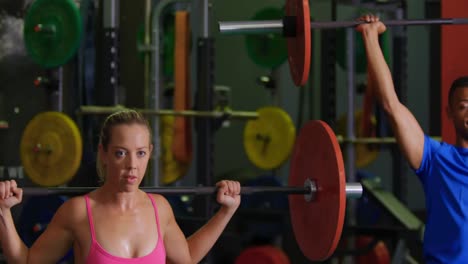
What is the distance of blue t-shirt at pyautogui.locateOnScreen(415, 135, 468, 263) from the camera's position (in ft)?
7.35

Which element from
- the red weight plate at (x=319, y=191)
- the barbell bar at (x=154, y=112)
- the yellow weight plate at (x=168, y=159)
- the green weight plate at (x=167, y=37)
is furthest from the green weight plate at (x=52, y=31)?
the red weight plate at (x=319, y=191)

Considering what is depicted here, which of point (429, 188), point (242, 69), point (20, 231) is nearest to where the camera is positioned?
point (429, 188)

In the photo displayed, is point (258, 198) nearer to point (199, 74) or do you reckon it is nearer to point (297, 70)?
point (199, 74)

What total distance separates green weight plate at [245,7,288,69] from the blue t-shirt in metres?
2.50

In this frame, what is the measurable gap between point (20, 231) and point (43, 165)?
347 millimetres

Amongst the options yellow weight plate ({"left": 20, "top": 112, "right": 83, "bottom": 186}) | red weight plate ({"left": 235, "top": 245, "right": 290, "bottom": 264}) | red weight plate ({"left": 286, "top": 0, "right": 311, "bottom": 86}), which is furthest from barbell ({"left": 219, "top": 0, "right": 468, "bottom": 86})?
red weight plate ({"left": 235, "top": 245, "right": 290, "bottom": 264})

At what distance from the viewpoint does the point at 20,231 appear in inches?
151

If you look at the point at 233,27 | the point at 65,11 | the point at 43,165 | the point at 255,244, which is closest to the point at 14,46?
the point at 65,11

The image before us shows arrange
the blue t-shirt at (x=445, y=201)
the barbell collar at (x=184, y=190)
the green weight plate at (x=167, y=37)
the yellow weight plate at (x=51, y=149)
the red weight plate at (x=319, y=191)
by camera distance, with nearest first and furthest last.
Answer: the barbell collar at (x=184, y=190), the blue t-shirt at (x=445, y=201), the red weight plate at (x=319, y=191), the yellow weight plate at (x=51, y=149), the green weight plate at (x=167, y=37)

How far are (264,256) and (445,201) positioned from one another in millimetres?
2131

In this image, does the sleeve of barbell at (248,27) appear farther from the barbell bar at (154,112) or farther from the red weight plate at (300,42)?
the barbell bar at (154,112)

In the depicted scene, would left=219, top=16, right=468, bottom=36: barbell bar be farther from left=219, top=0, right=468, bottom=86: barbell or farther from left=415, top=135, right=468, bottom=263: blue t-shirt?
left=415, top=135, right=468, bottom=263: blue t-shirt

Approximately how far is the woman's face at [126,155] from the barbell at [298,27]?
0.63 m

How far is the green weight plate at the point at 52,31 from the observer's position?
4.04 metres
